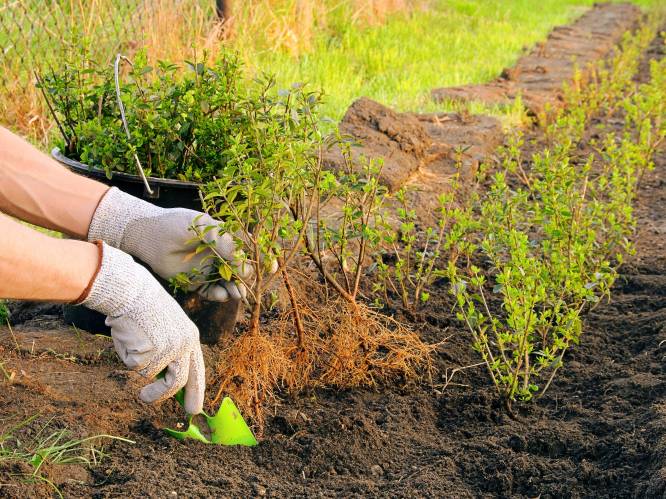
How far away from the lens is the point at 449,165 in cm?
452

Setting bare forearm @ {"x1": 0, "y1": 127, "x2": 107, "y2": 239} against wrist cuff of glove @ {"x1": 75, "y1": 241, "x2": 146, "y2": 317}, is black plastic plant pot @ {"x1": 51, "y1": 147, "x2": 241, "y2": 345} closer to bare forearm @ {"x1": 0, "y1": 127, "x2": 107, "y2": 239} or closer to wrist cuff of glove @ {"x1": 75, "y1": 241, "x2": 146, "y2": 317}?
bare forearm @ {"x1": 0, "y1": 127, "x2": 107, "y2": 239}

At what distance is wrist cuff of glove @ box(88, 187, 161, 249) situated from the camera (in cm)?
225

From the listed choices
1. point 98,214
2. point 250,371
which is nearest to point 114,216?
point 98,214

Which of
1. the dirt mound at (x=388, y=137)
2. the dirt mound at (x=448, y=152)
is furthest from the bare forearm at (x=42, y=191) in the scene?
the dirt mound at (x=388, y=137)

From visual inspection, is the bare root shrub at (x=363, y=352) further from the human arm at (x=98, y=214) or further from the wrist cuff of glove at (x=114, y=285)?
the wrist cuff of glove at (x=114, y=285)

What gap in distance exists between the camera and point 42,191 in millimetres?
2221

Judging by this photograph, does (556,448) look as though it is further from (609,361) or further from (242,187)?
(242,187)

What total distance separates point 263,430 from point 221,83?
38.4 inches

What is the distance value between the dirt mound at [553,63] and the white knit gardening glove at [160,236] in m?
3.85

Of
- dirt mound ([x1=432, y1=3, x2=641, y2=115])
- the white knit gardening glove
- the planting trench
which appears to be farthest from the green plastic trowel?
dirt mound ([x1=432, y1=3, x2=641, y2=115])

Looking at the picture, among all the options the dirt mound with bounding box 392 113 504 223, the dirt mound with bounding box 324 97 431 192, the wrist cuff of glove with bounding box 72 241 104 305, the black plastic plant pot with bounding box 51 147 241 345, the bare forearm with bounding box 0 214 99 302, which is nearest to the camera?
the bare forearm with bounding box 0 214 99 302

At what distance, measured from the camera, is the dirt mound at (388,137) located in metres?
4.13

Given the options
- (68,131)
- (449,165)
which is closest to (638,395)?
(68,131)

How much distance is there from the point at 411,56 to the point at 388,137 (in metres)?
3.04
